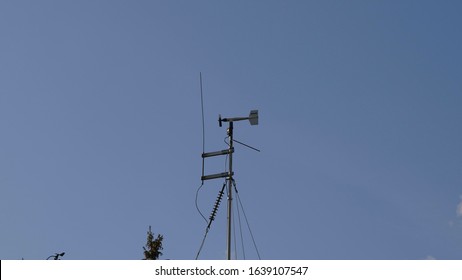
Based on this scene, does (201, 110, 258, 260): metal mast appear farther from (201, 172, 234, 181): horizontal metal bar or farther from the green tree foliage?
the green tree foliage

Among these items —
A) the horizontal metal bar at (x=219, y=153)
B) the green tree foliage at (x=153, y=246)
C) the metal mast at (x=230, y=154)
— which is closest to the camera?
the metal mast at (x=230, y=154)

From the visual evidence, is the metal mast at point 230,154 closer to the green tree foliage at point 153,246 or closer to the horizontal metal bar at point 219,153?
the horizontal metal bar at point 219,153

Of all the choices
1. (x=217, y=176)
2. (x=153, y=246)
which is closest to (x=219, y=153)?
(x=217, y=176)

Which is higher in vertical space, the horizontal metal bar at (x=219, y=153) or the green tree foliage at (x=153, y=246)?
the horizontal metal bar at (x=219, y=153)

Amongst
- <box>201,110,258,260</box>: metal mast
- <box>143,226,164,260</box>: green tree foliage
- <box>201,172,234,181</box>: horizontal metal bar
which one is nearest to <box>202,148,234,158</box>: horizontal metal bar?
<box>201,110,258,260</box>: metal mast

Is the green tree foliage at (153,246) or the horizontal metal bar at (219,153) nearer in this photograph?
the horizontal metal bar at (219,153)

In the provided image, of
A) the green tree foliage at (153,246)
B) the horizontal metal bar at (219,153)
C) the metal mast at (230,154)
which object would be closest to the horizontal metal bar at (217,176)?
the metal mast at (230,154)

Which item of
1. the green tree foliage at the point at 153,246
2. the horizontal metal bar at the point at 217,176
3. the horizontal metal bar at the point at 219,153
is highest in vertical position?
the horizontal metal bar at the point at 219,153

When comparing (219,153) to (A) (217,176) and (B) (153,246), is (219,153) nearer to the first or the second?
(A) (217,176)

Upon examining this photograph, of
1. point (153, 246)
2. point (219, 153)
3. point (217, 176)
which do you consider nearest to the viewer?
point (217, 176)
